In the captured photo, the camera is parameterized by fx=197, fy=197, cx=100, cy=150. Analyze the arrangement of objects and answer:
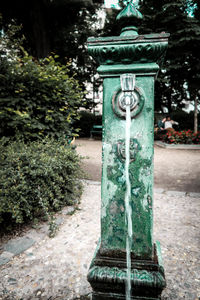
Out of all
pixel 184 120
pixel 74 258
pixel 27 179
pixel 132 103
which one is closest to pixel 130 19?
pixel 132 103

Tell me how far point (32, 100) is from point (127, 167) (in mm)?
3026

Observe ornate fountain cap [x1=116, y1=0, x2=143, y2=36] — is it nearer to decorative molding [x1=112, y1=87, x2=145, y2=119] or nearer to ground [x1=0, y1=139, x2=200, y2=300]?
decorative molding [x1=112, y1=87, x2=145, y2=119]

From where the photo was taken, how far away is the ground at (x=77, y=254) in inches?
65.2

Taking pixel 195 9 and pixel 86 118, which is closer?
pixel 195 9

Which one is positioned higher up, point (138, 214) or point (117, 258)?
point (138, 214)

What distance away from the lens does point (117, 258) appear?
1.42 meters

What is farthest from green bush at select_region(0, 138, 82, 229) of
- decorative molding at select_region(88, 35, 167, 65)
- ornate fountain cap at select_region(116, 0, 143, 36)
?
ornate fountain cap at select_region(116, 0, 143, 36)

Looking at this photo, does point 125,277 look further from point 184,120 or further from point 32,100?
point 184,120

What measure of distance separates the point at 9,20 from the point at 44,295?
36.8 ft

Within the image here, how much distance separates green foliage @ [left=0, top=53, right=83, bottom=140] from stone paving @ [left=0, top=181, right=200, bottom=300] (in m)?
1.71

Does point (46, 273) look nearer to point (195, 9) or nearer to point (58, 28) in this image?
point (58, 28)

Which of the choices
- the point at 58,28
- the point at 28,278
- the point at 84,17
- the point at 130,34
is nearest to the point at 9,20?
the point at 58,28

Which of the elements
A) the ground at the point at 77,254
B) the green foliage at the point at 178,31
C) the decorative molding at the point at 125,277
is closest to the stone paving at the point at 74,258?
the ground at the point at 77,254

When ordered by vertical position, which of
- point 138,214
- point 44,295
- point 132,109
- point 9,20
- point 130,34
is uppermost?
point 9,20
